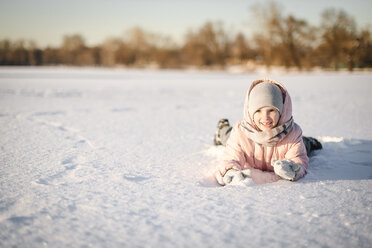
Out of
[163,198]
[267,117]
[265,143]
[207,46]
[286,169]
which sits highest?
[207,46]

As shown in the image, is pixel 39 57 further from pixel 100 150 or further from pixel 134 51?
pixel 100 150

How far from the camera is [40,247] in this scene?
0.97 meters

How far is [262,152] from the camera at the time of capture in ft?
5.60

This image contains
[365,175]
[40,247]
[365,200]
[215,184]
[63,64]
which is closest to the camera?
[40,247]

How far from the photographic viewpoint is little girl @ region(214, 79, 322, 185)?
1.55m

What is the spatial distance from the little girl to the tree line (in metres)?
25.6

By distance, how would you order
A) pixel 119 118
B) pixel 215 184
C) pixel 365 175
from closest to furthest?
pixel 215 184, pixel 365 175, pixel 119 118

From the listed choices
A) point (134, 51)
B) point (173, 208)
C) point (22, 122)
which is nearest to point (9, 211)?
point (173, 208)

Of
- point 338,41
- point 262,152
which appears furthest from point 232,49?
point 262,152

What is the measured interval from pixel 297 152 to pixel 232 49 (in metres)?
40.7

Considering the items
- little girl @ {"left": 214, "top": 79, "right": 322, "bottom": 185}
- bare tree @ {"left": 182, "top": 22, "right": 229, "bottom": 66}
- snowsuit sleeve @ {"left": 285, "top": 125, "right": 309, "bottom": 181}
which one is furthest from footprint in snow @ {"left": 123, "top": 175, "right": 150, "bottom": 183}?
bare tree @ {"left": 182, "top": 22, "right": 229, "bottom": 66}

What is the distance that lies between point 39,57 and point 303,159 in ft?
156

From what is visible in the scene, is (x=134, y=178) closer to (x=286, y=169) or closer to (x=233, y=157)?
(x=233, y=157)

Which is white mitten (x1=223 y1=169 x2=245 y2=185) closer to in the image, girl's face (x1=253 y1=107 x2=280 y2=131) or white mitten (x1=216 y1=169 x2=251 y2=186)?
white mitten (x1=216 y1=169 x2=251 y2=186)
